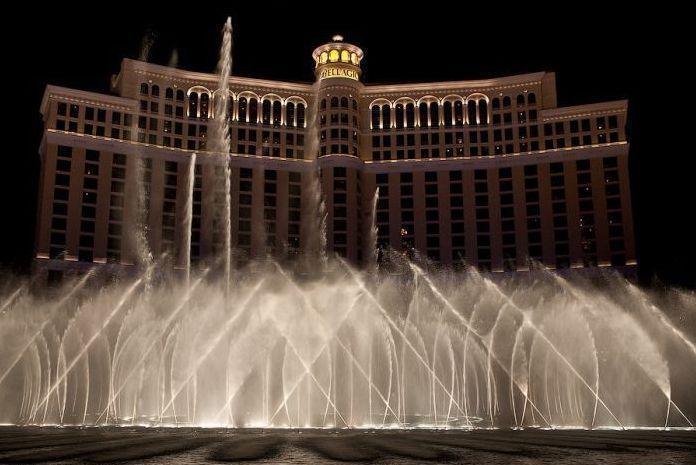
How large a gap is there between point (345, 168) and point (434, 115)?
15536 millimetres

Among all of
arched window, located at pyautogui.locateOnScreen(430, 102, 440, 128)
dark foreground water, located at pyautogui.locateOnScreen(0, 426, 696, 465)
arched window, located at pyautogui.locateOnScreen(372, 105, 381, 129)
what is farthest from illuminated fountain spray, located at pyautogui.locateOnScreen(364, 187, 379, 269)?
dark foreground water, located at pyautogui.locateOnScreen(0, 426, 696, 465)

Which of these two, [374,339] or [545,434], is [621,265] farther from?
[545,434]

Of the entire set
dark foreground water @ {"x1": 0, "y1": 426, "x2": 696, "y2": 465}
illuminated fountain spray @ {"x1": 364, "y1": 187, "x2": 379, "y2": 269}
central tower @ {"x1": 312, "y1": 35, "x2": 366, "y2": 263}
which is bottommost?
dark foreground water @ {"x1": 0, "y1": 426, "x2": 696, "y2": 465}

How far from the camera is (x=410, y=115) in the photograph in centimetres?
9825

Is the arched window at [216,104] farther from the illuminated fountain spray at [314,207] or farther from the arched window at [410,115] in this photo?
the arched window at [410,115]

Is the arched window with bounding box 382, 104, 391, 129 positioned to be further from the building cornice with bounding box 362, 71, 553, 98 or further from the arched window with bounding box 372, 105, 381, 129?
the building cornice with bounding box 362, 71, 553, 98

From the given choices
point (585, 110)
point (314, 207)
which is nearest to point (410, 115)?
point (314, 207)

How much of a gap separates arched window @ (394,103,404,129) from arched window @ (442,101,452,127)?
5.68 meters

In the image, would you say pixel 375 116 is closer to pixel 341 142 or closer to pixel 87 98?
pixel 341 142

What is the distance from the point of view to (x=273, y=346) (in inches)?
1735

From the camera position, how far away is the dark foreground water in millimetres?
21188

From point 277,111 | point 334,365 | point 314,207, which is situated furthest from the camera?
point 277,111

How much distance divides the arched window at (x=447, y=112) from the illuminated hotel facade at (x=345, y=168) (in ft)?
0.65

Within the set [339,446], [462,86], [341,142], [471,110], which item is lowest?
[339,446]
